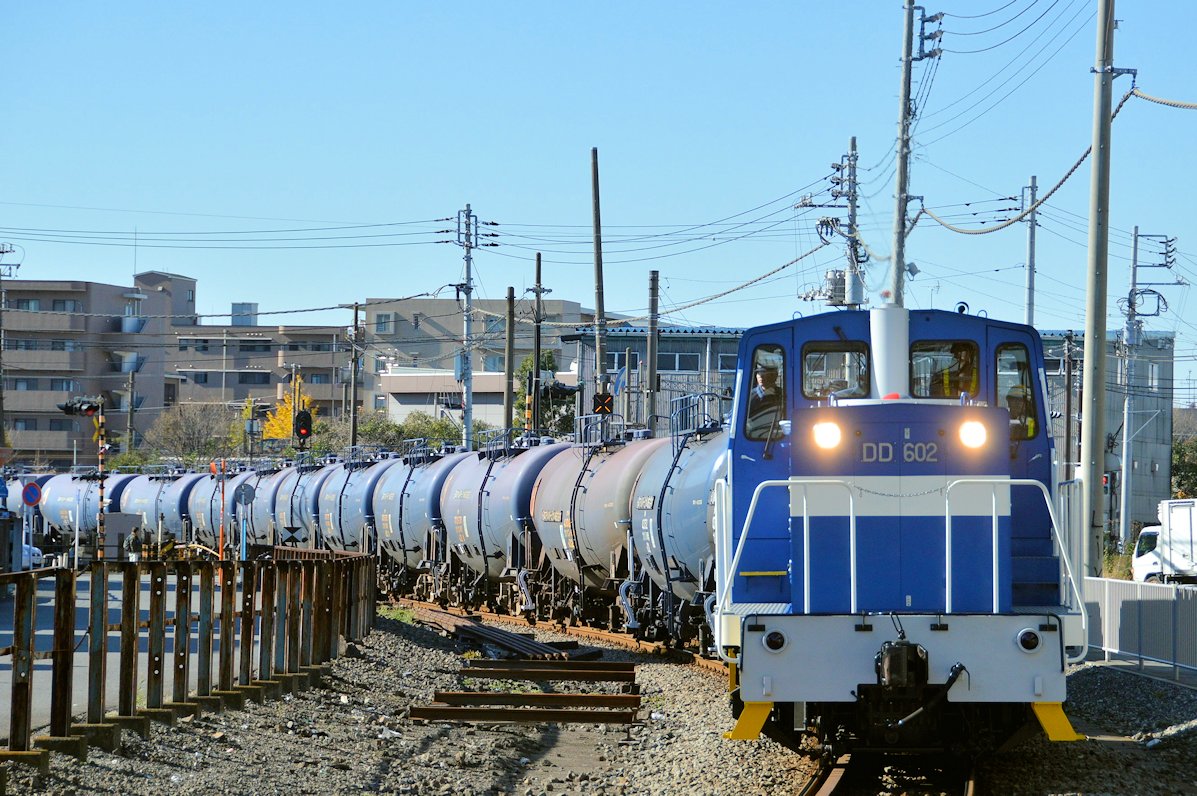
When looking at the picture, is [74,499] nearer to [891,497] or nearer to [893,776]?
[893,776]

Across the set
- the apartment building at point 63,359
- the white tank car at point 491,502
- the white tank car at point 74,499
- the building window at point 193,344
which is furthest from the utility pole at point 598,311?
the building window at point 193,344

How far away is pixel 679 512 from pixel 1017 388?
6364mm

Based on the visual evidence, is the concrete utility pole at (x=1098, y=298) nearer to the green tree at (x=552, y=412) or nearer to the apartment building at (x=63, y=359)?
the green tree at (x=552, y=412)

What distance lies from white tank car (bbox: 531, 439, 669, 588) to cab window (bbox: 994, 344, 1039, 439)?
8.26 m

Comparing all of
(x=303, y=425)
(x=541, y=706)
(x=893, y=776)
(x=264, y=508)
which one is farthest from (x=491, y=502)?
(x=264, y=508)

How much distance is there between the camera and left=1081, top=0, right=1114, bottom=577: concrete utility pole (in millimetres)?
17922

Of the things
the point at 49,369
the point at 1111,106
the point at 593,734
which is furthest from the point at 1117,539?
the point at 49,369

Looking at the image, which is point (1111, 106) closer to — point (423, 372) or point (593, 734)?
point (593, 734)

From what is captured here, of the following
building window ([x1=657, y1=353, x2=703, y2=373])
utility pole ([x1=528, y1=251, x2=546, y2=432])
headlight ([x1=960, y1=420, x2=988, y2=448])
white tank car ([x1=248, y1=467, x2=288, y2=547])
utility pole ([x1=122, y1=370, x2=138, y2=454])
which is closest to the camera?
headlight ([x1=960, y1=420, x2=988, y2=448])

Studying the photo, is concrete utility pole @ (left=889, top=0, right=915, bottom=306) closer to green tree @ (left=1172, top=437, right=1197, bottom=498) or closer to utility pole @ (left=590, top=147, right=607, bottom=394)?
utility pole @ (left=590, top=147, right=607, bottom=394)

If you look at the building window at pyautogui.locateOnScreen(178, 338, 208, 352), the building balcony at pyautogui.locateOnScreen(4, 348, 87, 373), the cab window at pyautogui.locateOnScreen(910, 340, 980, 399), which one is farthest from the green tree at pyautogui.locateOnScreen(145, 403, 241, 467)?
the cab window at pyautogui.locateOnScreen(910, 340, 980, 399)

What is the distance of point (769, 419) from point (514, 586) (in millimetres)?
14911

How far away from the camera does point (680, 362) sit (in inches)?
2726

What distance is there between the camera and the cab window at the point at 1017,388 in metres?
10.3
